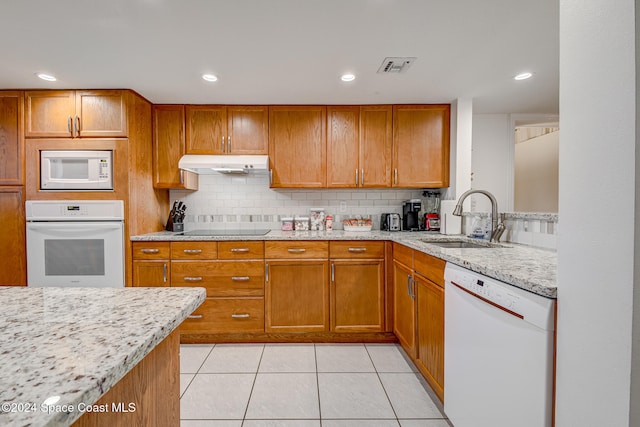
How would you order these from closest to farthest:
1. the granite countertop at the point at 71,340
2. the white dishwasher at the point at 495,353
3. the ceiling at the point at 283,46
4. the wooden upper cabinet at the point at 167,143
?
the granite countertop at the point at 71,340
the white dishwasher at the point at 495,353
the ceiling at the point at 283,46
the wooden upper cabinet at the point at 167,143

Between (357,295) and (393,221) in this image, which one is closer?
(357,295)

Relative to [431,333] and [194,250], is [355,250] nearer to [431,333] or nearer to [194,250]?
[431,333]

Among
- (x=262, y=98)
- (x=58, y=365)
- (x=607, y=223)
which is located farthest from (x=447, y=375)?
(x=262, y=98)

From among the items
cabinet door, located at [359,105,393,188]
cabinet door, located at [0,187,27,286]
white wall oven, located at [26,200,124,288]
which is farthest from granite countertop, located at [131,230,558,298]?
cabinet door, located at [0,187,27,286]

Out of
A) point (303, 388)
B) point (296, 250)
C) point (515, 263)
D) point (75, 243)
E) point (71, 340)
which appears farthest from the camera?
point (296, 250)

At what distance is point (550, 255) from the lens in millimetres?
1552

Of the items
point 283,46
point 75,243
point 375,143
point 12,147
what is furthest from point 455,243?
point 12,147

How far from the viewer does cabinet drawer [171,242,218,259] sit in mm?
2590

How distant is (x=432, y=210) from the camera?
3.17 meters

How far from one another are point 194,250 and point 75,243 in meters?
0.96

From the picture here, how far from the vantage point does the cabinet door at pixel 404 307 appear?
214 centimetres

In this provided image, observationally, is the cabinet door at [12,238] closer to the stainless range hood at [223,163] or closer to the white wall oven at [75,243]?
the white wall oven at [75,243]

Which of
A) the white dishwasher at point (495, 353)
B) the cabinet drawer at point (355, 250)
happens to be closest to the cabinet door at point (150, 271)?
the cabinet drawer at point (355, 250)

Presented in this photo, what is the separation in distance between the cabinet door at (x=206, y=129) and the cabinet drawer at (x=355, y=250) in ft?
4.73
